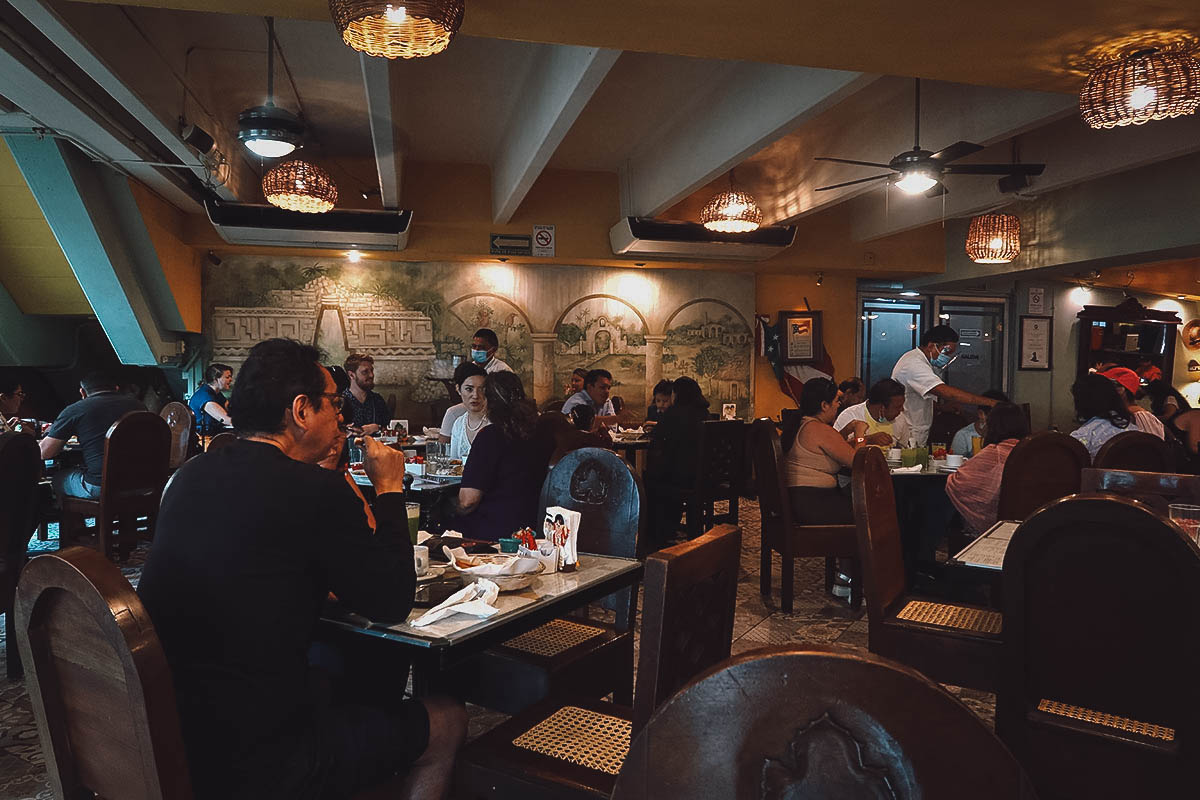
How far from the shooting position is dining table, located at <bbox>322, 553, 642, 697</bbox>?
1.83m

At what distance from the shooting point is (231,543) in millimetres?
1568

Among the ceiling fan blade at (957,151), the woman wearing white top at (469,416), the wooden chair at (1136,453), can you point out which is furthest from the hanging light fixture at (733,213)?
the wooden chair at (1136,453)

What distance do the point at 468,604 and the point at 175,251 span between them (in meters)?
7.61

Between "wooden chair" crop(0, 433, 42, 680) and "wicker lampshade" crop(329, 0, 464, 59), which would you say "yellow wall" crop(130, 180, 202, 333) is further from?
"wicker lampshade" crop(329, 0, 464, 59)

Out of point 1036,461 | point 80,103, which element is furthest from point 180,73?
point 1036,461

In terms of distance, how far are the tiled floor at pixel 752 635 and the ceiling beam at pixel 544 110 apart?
3108 millimetres

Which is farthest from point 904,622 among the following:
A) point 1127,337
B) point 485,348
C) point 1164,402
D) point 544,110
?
point 1127,337

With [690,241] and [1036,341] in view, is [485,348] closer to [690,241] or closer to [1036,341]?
[690,241]

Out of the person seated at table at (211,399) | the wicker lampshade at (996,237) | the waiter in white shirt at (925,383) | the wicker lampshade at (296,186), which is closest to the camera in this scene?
the wicker lampshade at (296,186)

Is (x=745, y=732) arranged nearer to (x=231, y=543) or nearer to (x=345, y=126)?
(x=231, y=543)

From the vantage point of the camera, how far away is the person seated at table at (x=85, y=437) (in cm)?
514

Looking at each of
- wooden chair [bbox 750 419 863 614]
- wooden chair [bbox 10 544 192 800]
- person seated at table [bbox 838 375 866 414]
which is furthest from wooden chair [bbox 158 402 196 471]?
person seated at table [bbox 838 375 866 414]

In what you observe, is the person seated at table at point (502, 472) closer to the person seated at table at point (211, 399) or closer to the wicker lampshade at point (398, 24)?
the wicker lampshade at point (398, 24)

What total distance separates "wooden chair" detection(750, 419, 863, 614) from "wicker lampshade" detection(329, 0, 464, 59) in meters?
2.71
